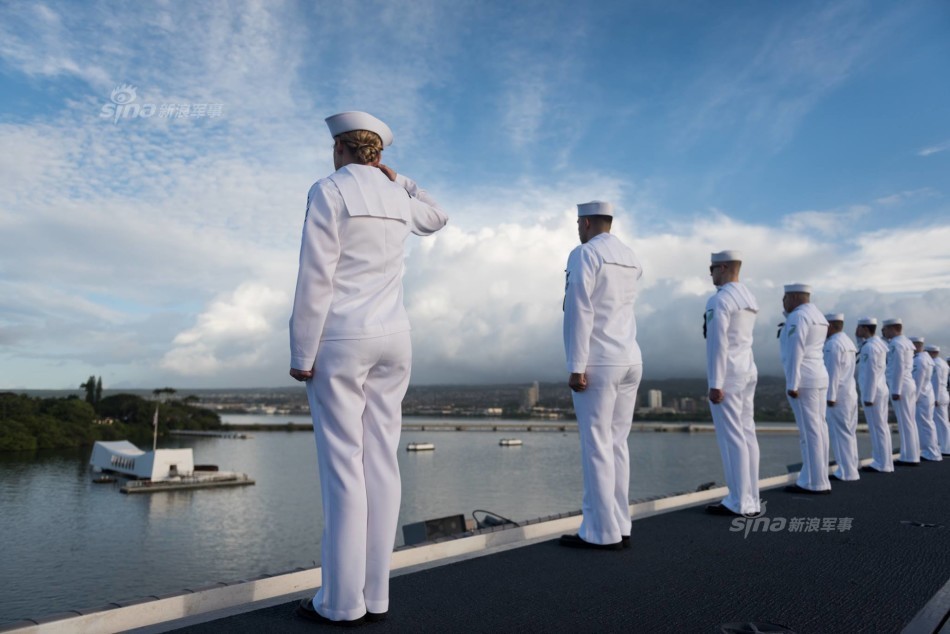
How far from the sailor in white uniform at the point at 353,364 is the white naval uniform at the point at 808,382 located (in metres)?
5.43

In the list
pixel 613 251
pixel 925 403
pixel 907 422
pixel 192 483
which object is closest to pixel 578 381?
pixel 613 251

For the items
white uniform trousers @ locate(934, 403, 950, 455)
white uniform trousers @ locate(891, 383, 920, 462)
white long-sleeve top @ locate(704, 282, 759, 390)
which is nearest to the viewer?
white long-sleeve top @ locate(704, 282, 759, 390)

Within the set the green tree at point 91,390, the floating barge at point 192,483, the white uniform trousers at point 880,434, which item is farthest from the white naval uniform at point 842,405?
the green tree at point 91,390

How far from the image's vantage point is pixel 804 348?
6898 millimetres

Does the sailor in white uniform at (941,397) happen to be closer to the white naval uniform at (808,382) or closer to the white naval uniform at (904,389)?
the white naval uniform at (904,389)

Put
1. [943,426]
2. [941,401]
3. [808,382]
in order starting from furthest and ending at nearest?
[943,426], [941,401], [808,382]

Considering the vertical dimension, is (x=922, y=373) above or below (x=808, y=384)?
above

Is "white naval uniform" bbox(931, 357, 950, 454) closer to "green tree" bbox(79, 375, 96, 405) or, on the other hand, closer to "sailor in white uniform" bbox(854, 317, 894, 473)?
"sailor in white uniform" bbox(854, 317, 894, 473)

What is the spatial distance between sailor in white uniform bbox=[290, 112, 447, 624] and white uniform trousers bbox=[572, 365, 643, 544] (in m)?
1.63

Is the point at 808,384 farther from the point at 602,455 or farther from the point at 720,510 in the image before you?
the point at 602,455

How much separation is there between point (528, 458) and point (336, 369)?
104m

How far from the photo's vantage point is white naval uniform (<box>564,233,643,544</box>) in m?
3.98

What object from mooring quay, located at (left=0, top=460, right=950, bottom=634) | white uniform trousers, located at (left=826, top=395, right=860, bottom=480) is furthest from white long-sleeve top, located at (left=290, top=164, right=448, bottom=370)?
white uniform trousers, located at (left=826, top=395, right=860, bottom=480)

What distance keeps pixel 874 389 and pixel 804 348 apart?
11.5 feet
